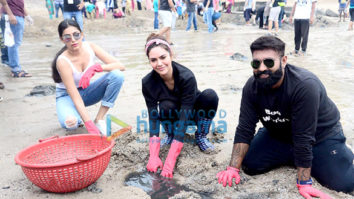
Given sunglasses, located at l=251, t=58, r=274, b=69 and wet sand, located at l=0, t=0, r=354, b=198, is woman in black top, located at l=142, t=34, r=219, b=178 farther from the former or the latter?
sunglasses, located at l=251, t=58, r=274, b=69

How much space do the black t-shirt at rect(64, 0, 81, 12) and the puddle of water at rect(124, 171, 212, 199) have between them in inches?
189

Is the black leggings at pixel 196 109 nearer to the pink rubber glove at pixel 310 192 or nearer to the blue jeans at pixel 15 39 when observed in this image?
the pink rubber glove at pixel 310 192

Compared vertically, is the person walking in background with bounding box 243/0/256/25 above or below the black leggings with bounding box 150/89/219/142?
above

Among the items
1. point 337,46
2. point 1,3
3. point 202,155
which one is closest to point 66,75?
point 202,155

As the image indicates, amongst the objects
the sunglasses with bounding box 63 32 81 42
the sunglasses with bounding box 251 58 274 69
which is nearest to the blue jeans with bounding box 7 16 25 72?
the sunglasses with bounding box 63 32 81 42

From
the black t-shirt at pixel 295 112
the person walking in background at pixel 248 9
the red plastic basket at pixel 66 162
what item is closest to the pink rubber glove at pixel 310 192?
the black t-shirt at pixel 295 112

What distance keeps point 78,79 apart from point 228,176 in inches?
70.1

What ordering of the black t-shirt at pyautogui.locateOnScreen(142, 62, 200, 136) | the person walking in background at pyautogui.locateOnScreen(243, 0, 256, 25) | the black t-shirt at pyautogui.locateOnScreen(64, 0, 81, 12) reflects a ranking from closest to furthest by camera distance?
the black t-shirt at pyautogui.locateOnScreen(142, 62, 200, 136) < the black t-shirt at pyautogui.locateOnScreen(64, 0, 81, 12) < the person walking in background at pyautogui.locateOnScreen(243, 0, 256, 25)

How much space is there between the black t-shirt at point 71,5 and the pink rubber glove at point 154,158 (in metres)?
4.60

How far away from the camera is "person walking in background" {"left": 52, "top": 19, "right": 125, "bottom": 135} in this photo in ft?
9.43

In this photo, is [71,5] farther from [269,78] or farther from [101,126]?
[269,78]

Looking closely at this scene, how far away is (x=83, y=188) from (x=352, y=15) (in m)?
11.8

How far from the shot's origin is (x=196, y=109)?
2.90 metres

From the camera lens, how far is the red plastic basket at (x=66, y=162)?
1.91m
